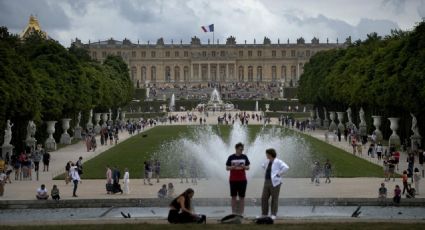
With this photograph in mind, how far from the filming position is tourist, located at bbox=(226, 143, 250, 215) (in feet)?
58.2

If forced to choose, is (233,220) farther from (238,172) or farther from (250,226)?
(238,172)

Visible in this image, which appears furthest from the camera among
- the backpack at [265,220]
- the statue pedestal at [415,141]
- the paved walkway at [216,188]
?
the statue pedestal at [415,141]

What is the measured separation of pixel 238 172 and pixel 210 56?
167313mm

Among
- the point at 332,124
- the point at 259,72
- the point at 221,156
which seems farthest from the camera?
the point at 259,72

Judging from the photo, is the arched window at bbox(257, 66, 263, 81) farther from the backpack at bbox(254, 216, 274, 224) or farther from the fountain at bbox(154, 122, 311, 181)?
the backpack at bbox(254, 216, 274, 224)

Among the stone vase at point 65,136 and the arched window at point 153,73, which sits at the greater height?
the arched window at point 153,73

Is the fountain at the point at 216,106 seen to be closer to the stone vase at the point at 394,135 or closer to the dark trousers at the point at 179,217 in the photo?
the stone vase at the point at 394,135

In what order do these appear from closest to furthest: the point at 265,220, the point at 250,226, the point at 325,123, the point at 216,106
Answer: the point at 250,226
the point at 265,220
the point at 325,123
the point at 216,106

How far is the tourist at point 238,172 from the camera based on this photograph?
1773 centimetres

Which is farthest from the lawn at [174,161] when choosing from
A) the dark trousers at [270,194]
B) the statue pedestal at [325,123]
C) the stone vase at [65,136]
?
the statue pedestal at [325,123]

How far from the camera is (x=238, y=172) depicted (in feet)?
58.5

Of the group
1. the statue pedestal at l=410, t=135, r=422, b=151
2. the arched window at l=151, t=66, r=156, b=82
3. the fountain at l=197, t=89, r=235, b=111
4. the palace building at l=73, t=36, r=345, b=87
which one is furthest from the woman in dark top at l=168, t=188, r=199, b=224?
the arched window at l=151, t=66, r=156, b=82

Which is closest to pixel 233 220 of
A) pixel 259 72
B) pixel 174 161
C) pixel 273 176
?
pixel 273 176

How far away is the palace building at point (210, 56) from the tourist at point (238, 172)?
546 ft
